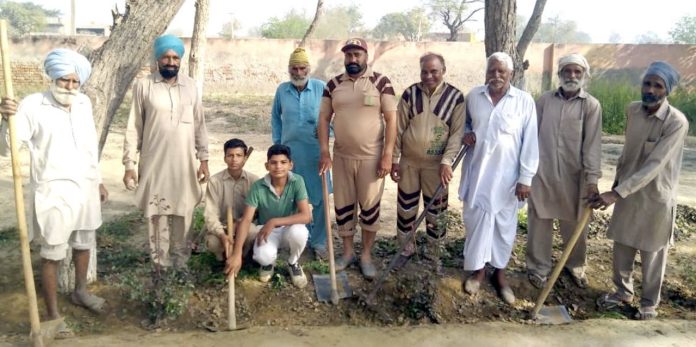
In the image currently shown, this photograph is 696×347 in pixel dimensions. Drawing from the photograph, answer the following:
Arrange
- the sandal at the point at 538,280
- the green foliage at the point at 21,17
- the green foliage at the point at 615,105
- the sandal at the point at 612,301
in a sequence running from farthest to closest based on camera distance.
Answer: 1. the green foliage at the point at 21,17
2. the green foliage at the point at 615,105
3. the sandal at the point at 538,280
4. the sandal at the point at 612,301

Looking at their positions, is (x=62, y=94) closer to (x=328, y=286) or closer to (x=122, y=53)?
(x=122, y=53)

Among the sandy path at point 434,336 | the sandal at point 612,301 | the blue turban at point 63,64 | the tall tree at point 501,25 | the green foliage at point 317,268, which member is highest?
the tall tree at point 501,25

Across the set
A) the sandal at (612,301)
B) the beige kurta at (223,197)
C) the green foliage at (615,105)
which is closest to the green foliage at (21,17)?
the green foliage at (615,105)

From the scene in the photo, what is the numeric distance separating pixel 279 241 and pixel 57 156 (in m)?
1.60

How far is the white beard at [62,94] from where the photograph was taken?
3.40 m

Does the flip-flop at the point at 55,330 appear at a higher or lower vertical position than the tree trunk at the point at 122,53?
lower

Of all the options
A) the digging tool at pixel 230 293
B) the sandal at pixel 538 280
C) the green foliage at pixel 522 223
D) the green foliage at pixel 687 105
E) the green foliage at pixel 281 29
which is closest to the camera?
the digging tool at pixel 230 293

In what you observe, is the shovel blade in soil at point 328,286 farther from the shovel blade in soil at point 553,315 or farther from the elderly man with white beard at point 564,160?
the elderly man with white beard at point 564,160

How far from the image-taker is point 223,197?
417cm

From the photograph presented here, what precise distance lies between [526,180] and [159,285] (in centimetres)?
263

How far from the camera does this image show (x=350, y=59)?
161 inches

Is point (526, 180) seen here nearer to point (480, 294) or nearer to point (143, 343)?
point (480, 294)

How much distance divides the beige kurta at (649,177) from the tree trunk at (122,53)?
11.5 feet

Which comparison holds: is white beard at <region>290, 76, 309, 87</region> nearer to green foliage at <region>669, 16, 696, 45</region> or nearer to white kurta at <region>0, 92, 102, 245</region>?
white kurta at <region>0, 92, 102, 245</region>
